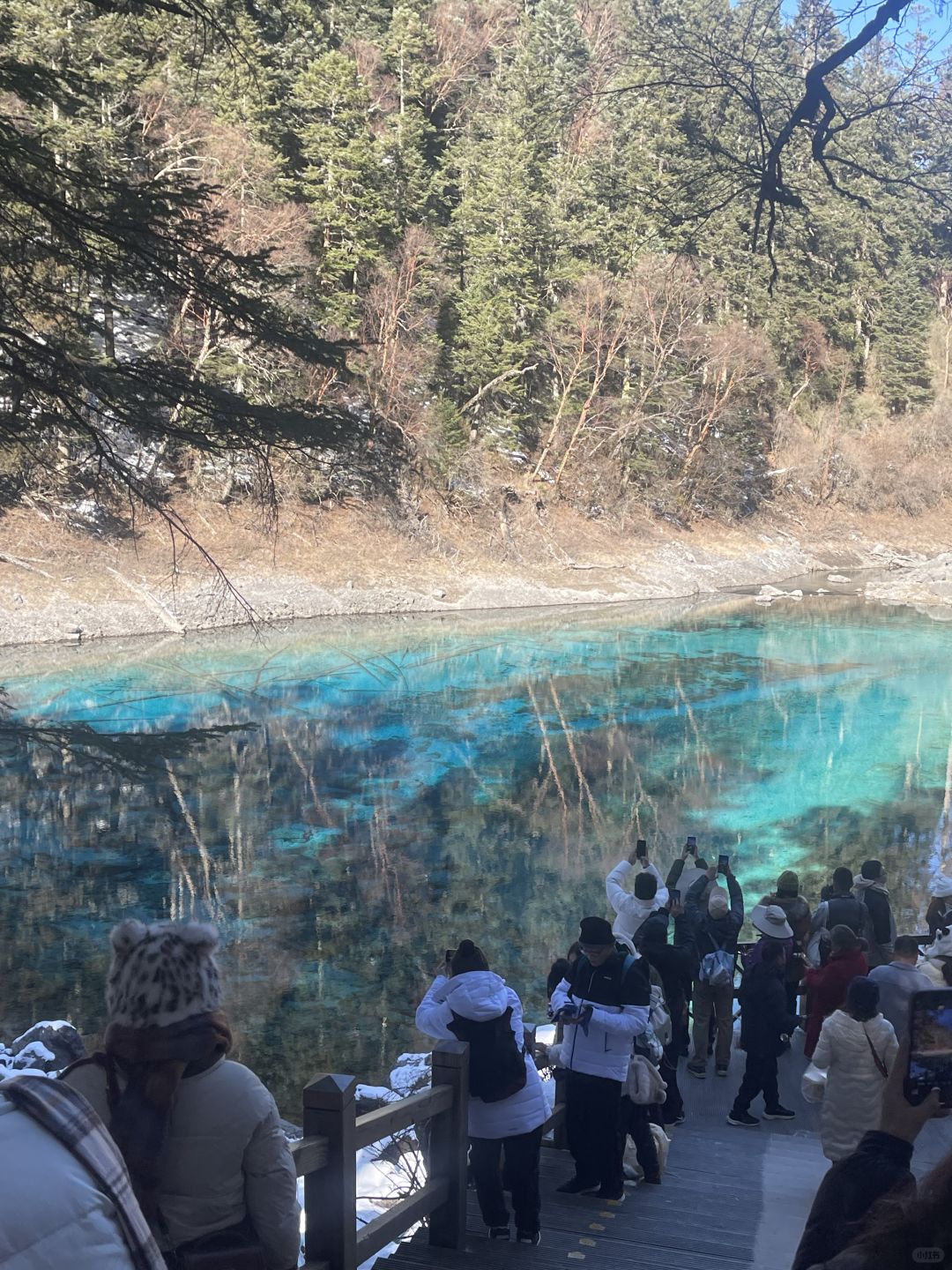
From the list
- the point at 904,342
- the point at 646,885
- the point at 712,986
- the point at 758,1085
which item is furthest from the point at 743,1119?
the point at 904,342

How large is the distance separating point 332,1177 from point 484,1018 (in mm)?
967

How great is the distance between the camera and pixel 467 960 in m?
3.76

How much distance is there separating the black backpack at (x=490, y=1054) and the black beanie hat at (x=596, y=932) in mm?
392

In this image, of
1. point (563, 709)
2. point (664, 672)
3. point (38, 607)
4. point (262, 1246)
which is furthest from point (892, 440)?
point (262, 1246)

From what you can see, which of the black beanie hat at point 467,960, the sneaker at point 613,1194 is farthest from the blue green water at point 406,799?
the sneaker at point 613,1194

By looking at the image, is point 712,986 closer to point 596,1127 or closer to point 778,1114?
point 778,1114

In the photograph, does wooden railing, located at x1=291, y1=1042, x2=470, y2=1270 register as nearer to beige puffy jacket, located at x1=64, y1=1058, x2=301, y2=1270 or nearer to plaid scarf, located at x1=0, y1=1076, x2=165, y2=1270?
beige puffy jacket, located at x1=64, y1=1058, x2=301, y2=1270

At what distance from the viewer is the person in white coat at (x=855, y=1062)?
3.83 m

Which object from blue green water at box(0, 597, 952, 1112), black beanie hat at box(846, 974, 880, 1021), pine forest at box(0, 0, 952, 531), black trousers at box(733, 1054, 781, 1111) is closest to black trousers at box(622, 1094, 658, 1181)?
black beanie hat at box(846, 974, 880, 1021)

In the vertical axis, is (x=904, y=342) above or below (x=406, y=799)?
above

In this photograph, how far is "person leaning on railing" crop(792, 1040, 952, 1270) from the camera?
108cm

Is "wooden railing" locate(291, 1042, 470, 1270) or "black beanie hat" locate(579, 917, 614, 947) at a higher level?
"black beanie hat" locate(579, 917, 614, 947)

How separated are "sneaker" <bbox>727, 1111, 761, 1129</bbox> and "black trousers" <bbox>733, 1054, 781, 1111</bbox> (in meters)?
0.02

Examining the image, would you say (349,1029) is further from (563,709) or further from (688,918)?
(563,709)
